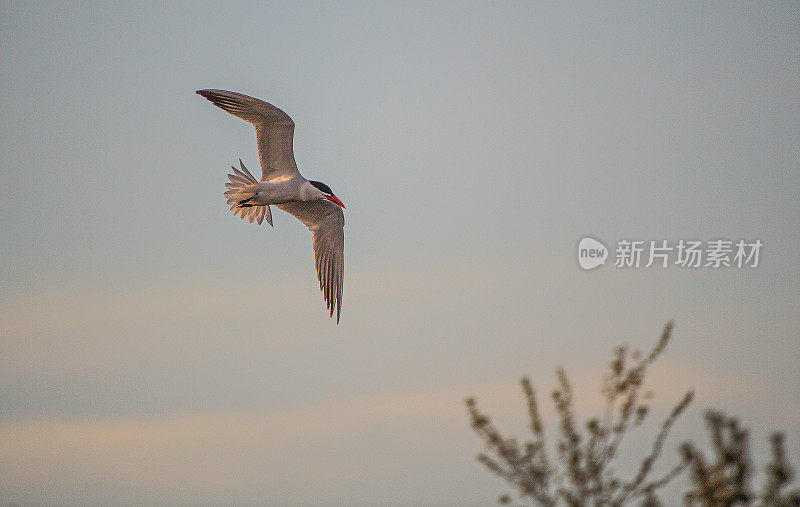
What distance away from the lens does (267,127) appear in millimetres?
15242

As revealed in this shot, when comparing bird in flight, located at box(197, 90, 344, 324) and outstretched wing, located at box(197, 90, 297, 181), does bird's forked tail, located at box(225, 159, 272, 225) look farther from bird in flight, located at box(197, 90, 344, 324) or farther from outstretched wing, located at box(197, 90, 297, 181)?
outstretched wing, located at box(197, 90, 297, 181)

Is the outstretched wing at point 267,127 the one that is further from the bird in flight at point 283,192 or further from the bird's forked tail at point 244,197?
the bird's forked tail at point 244,197

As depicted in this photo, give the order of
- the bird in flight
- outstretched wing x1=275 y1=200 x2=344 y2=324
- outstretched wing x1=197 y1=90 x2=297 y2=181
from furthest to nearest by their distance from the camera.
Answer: outstretched wing x1=275 y1=200 x2=344 y2=324
the bird in flight
outstretched wing x1=197 y1=90 x2=297 y2=181

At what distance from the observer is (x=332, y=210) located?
1634cm

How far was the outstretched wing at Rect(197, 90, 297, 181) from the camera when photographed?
14.8 meters

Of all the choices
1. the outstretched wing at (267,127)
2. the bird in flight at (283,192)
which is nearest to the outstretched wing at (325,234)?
the bird in flight at (283,192)

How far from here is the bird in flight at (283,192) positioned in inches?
592

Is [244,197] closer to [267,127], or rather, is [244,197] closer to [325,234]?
[267,127]

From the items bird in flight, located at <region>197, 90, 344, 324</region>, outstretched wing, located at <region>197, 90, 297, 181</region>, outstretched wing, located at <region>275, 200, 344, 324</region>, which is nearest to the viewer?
outstretched wing, located at <region>197, 90, 297, 181</region>

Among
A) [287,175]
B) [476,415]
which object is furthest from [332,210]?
[476,415]

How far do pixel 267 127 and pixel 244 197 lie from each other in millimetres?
1259

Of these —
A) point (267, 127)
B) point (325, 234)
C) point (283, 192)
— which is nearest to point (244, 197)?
point (283, 192)

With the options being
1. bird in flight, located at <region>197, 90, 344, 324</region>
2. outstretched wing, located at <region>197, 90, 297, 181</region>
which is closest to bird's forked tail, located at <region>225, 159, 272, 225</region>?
bird in flight, located at <region>197, 90, 344, 324</region>

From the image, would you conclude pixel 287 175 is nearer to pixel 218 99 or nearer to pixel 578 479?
pixel 218 99
